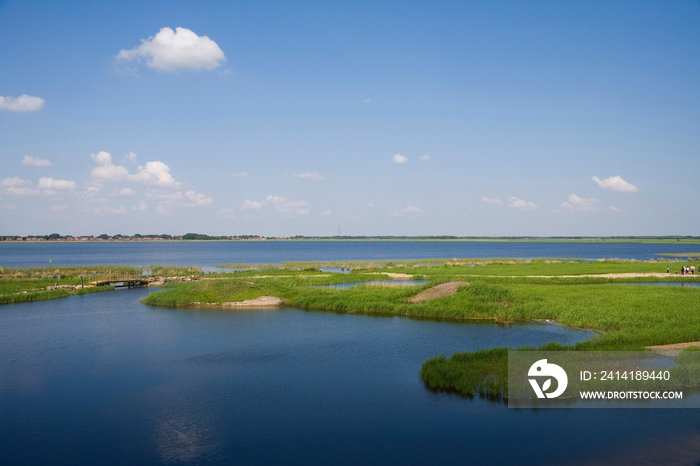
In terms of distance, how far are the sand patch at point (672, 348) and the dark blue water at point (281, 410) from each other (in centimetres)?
560

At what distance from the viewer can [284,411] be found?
20.1 meters

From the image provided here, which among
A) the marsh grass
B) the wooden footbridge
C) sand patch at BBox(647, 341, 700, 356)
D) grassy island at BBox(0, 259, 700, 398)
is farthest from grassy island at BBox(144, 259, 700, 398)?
the wooden footbridge

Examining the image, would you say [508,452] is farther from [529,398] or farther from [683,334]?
[683,334]

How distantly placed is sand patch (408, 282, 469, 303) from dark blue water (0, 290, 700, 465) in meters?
8.98

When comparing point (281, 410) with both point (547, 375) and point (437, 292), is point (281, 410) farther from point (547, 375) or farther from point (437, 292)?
point (437, 292)

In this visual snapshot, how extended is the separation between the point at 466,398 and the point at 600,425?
5046 mm

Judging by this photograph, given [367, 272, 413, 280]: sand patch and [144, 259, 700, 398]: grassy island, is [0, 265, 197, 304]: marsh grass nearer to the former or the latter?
[144, 259, 700, 398]: grassy island

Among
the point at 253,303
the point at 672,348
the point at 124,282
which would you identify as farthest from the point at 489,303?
the point at 124,282

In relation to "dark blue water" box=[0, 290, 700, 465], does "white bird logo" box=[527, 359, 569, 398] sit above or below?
above

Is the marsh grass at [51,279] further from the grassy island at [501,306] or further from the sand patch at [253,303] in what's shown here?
the sand patch at [253,303]

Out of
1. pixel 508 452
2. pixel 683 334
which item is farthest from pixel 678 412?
pixel 683 334

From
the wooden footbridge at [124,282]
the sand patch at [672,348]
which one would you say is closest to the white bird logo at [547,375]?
the sand patch at [672,348]

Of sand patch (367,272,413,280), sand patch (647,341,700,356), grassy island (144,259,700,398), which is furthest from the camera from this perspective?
sand patch (367,272,413,280)

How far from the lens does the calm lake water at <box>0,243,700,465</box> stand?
16516 millimetres
